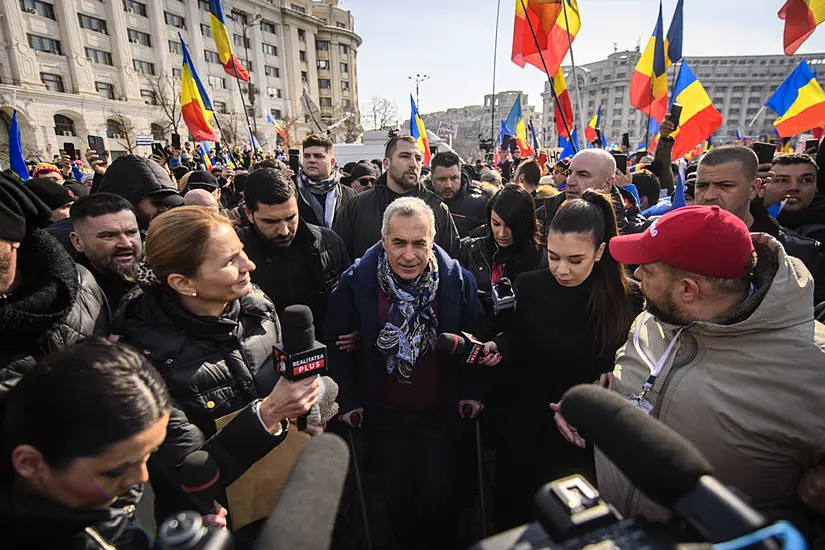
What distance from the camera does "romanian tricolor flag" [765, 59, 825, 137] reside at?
6590 millimetres

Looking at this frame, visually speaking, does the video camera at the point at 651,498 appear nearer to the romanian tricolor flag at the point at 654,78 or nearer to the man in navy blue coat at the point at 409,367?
the man in navy blue coat at the point at 409,367

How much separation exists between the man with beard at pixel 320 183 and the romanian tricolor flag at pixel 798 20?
624 cm

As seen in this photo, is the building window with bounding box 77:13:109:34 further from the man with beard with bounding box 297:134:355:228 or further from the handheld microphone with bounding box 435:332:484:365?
the handheld microphone with bounding box 435:332:484:365

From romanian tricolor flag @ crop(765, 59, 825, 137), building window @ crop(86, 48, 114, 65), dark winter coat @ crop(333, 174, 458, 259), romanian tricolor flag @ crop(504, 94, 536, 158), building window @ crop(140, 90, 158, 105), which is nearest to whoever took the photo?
dark winter coat @ crop(333, 174, 458, 259)

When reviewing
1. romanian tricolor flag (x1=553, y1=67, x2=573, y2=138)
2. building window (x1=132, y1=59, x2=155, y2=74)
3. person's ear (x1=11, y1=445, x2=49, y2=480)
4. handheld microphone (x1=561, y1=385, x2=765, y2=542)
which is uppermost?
building window (x1=132, y1=59, x2=155, y2=74)

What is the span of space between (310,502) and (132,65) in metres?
47.7

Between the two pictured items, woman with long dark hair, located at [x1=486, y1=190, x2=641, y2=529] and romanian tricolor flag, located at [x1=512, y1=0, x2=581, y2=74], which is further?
romanian tricolor flag, located at [x1=512, y1=0, x2=581, y2=74]

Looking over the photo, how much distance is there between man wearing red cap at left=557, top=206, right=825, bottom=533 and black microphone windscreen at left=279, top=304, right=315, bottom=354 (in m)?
1.29

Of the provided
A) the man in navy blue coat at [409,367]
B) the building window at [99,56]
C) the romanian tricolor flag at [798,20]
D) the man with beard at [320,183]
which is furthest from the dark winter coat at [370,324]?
the building window at [99,56]

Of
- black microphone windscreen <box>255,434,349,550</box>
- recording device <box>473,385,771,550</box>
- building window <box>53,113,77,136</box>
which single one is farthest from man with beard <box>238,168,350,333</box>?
building window <box>53,113,77,136</box>

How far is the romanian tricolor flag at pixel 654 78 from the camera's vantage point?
7395mm

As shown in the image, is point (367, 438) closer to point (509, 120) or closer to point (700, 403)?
point (700, 403)

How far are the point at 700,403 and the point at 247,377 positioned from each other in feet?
5.72

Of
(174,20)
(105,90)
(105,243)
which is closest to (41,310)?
(105,243)
